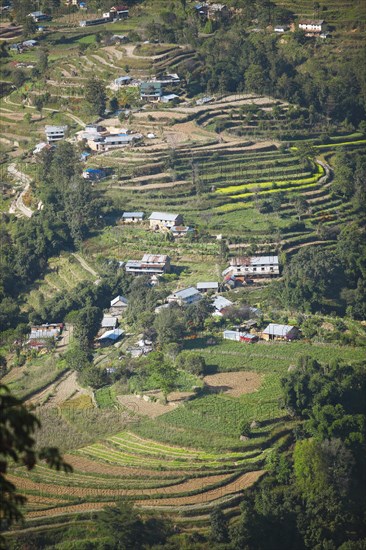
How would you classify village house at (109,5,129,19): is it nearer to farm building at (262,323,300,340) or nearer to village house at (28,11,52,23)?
village house at (28,11,52,23)

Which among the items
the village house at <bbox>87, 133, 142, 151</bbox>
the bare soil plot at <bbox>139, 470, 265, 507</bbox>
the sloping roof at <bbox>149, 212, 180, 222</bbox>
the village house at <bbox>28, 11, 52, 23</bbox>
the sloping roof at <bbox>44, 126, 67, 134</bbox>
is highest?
the village house at <bbox>28, 11, 52, 23</bbox>

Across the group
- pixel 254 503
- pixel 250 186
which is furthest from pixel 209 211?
pixel 254 503

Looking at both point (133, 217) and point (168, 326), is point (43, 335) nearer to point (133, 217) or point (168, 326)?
point (168, 326)

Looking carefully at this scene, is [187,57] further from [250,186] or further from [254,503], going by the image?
[254,503]

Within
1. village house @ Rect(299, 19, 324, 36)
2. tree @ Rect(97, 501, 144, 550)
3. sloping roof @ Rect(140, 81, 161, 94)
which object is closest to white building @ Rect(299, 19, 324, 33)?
village house @ Rect(299, 19, 324, 36)

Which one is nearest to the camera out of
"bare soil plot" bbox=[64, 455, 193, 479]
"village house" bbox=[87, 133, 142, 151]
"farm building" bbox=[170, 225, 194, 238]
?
"bare soil plot" bbox=[64, 455, 193, 479]

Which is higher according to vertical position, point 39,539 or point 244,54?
point 244,54

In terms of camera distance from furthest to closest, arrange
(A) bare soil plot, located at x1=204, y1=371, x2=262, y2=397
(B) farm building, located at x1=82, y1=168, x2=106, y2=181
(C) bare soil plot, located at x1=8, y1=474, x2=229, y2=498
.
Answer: (B) farm building, located at x1=82, y1=168, x2=106, y2=181 → (A) bare soil plot, located at x1=204, y1=371, x2=262, y2=397 → (C) bare soil plot, located at x1=8, y1=474, x2=229, y2=498

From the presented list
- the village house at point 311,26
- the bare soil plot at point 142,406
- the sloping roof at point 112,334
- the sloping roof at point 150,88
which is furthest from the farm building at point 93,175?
the village house at point 311,26
